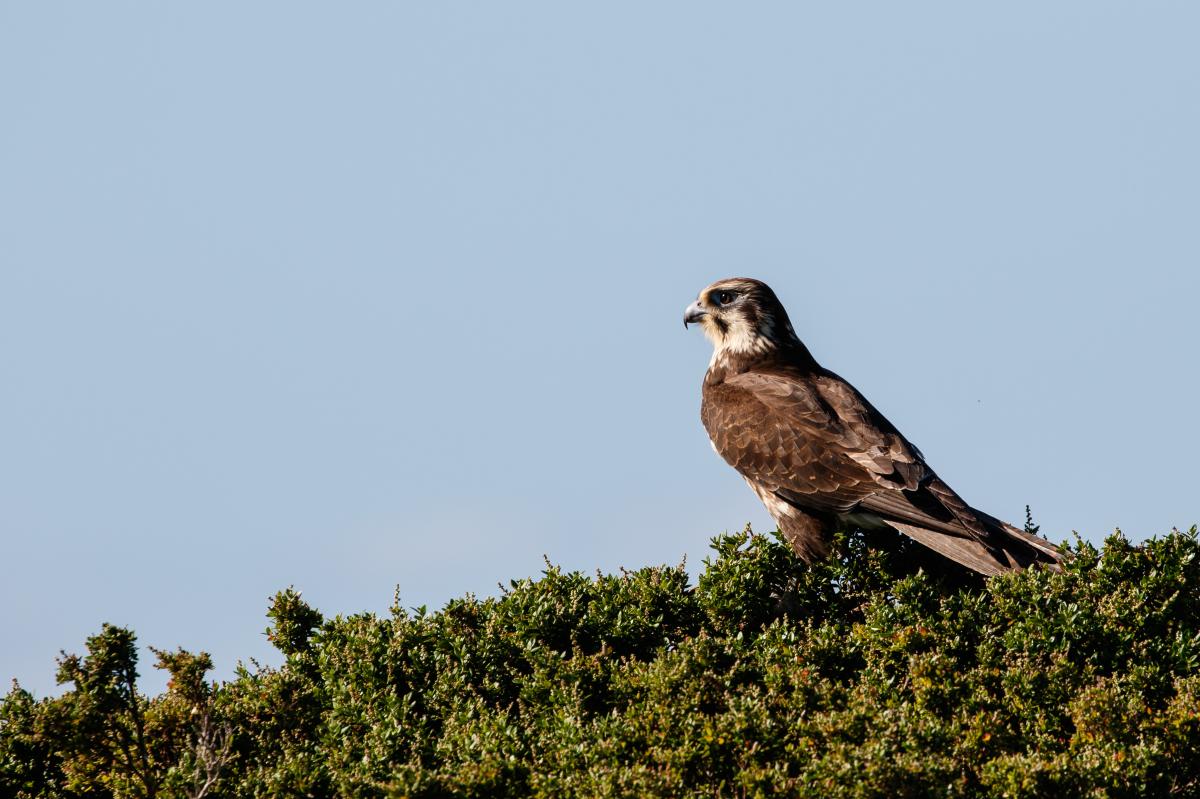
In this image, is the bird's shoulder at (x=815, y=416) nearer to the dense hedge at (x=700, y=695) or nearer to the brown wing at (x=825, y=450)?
the brown wing at (x=825, y=450)

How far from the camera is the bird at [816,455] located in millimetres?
8609

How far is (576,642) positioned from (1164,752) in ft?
11.3

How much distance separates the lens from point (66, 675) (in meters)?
7.20

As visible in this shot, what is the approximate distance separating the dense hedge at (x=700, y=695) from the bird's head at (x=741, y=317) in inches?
95.5

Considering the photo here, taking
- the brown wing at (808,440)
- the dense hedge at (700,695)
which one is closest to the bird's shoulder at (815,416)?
the brown wing at (808,440)

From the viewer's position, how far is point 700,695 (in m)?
6.44

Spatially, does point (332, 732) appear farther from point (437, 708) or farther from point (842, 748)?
point (842, 748)

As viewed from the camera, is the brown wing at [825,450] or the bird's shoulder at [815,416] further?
the bird's shoulder at [815,416]

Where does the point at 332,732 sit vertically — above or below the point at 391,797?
above

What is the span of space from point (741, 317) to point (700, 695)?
5153 millimetres

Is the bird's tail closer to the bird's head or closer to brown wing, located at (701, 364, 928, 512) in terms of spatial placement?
brown wing, located at (701, 364, 928, 512)

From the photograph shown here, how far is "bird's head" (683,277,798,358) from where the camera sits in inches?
430

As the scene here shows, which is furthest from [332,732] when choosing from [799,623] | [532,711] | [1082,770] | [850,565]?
[1082,770]

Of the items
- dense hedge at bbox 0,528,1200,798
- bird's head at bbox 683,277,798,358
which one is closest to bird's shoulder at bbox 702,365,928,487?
bird's head at bbox 683,277,798,358
